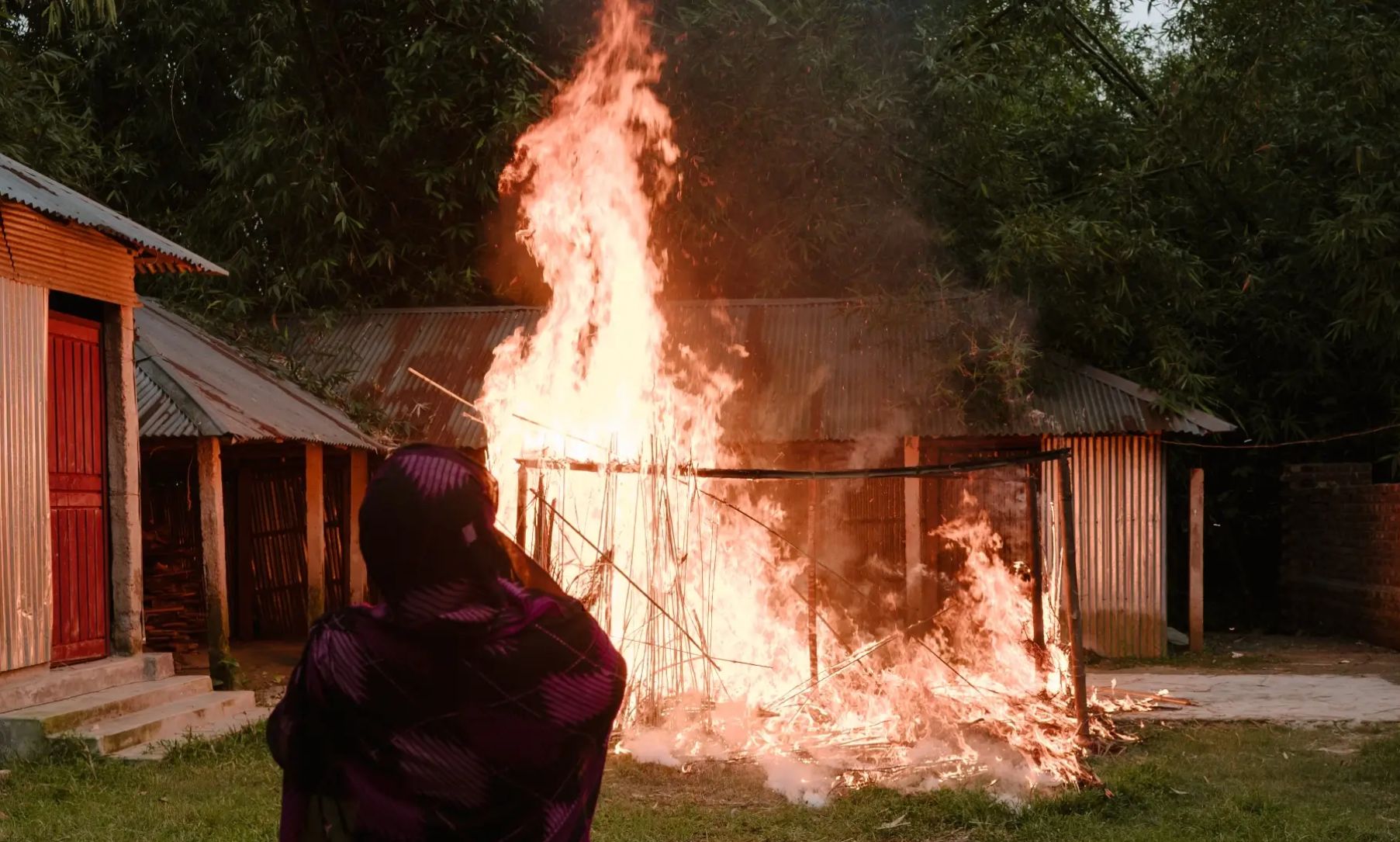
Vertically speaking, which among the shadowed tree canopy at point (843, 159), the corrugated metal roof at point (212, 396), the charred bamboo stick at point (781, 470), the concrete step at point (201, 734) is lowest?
the concrete step at point (201, 734)

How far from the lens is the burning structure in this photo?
7.34m

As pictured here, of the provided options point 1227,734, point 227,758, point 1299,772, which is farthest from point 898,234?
point 227,758

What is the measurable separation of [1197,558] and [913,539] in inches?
123

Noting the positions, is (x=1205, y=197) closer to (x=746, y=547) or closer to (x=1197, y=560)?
(x=1197, y=560)

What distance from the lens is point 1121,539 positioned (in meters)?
12.9

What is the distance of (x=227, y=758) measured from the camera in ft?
25.7

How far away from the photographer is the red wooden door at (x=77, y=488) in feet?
28.7

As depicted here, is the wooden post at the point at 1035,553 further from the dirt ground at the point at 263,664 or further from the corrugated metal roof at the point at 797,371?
the dirt ground at the point at 263,664

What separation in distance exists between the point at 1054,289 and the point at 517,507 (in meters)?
8.15

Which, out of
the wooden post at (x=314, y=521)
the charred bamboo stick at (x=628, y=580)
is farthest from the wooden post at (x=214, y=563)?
the charred bamboo stick at (x=628, y=580)

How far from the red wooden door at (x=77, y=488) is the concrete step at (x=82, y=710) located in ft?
1.55

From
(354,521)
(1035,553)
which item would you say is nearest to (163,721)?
(354,521)

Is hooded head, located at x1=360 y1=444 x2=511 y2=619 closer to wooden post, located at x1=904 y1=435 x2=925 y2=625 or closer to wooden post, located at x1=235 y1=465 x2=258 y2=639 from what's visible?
wooden post, located at x1=904 y1=435 x2=925 y2=625

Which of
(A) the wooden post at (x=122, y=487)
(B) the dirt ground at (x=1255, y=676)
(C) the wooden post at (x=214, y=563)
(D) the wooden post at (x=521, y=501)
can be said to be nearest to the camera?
(D) the wooden post at (x=521, y=501)
